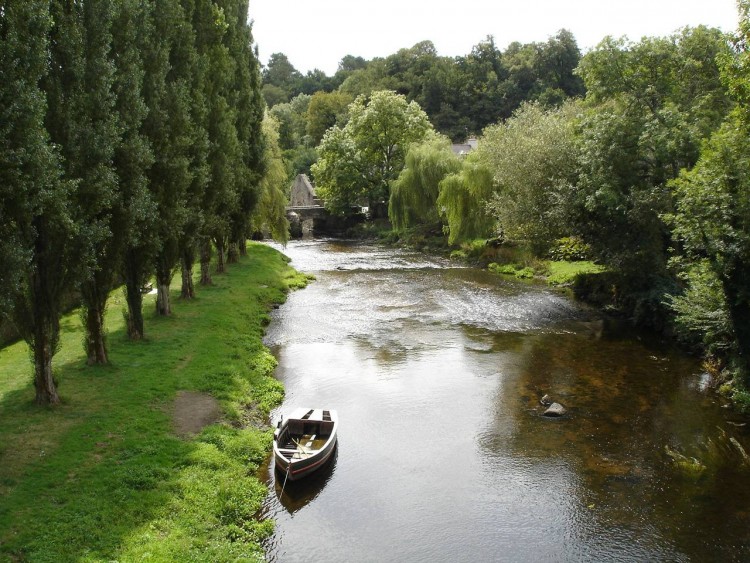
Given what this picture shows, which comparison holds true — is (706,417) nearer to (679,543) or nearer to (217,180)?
(679,543)

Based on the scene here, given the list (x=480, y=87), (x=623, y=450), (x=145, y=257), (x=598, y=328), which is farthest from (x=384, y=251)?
(x=480, y=87)

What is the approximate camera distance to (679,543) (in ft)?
39.6

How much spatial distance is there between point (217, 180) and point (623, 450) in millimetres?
20248

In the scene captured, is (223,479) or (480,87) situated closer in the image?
(223,479)

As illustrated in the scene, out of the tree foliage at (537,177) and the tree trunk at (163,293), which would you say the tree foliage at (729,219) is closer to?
the tree foliage at (537,177)

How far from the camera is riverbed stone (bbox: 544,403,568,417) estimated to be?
60.5 ft

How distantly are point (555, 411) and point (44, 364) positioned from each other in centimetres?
1446

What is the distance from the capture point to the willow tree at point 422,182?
5644cm

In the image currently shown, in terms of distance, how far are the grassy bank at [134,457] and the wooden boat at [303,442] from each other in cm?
72

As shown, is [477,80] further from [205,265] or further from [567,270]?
[205,265]

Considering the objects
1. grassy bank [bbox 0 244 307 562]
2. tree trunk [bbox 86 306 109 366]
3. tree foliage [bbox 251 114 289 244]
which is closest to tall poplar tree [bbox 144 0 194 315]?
tree trunk [bbox 86 306 109 366]

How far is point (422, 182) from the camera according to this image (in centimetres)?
5709

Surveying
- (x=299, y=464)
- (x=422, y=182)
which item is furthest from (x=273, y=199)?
(x=299, y=464)

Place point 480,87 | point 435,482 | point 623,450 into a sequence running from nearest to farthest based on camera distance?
point 435,482
point 623,450
point 480,87
